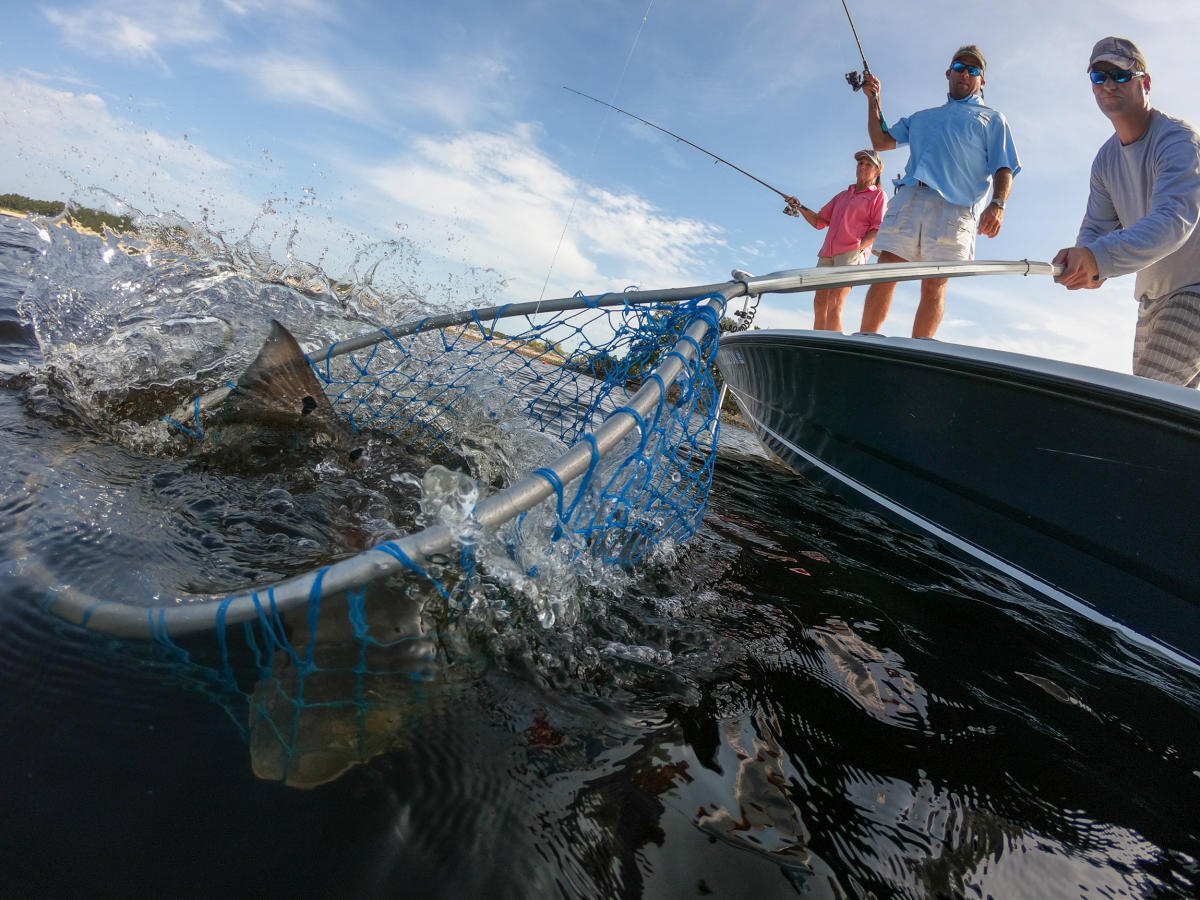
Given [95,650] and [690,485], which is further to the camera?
[690,485]

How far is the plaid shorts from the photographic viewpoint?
3215 millimetres

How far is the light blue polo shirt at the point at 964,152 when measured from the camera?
405 centimetres

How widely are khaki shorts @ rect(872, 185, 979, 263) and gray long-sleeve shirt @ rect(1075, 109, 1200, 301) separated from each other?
0.64 metres

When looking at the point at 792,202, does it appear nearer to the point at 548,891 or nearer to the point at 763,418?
the point at 763,418

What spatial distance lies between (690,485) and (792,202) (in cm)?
484

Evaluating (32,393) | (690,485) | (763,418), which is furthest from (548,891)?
(763,418)

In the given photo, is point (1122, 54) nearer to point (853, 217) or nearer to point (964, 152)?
point (964, 152)

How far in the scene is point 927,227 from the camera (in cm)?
421

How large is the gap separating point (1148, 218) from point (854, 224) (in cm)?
264

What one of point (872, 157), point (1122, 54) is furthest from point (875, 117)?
point (1122, 54)

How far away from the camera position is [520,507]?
133cm

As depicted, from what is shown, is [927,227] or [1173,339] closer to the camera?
[1173,339]

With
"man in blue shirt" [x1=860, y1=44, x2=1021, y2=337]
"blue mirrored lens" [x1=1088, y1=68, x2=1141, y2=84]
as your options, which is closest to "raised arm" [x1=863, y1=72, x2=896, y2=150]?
"man in blue shirt" [x1=860, y1=44, x2=1021, y2=337]

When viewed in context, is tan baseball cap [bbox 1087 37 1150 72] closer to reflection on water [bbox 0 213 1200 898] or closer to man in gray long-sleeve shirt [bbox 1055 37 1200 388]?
man in gray long-sleeve shirt [bbox 1055 37 1200 388]
